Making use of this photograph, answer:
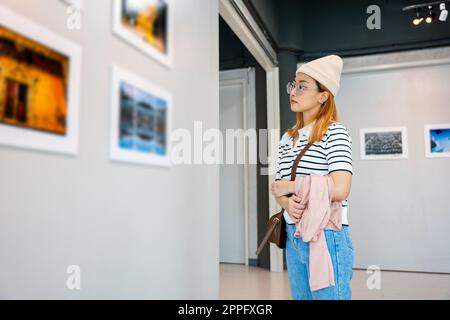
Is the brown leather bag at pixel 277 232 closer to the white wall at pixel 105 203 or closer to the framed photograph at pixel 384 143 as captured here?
the white wall at pixel 105 203

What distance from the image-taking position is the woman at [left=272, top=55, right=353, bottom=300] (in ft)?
4.33

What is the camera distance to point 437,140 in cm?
482

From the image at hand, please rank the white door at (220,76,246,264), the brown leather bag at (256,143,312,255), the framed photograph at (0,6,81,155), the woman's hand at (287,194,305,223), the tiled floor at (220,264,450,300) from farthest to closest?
the white door at (220,76,246,264)
the tiled floor at (220,264,450,300)
the brown leather bag at (256,143,312,255)
the woman's hand at (287,194,305,223)
the framed photograph at (0,6,81,155)

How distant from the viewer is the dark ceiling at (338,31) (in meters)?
4.89

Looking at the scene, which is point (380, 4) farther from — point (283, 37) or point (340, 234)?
point (340, 234)

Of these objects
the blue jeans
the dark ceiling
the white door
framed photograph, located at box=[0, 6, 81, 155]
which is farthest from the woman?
the white door

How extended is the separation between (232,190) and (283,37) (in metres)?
2.14

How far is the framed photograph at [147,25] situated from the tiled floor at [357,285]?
2272 millimetres

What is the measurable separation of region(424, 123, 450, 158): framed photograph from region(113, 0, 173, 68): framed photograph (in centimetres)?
407

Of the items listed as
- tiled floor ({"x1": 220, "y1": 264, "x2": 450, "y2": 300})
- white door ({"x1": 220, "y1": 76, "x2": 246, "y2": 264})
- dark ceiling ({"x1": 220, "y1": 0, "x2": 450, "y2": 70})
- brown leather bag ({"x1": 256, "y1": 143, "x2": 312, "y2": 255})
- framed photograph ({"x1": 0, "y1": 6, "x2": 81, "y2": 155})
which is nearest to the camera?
framed photograph ({"x1": 0, "y1": 6, "x2": 81, "y2": 155})

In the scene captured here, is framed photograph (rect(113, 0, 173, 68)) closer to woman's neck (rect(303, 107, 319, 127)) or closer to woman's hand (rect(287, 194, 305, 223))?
woman's neck (rect(303, 107, 319, 127))

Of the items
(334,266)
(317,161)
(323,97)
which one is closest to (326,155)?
(317,161)

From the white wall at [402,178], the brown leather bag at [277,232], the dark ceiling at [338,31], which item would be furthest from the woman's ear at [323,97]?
the white wall at [402,178]

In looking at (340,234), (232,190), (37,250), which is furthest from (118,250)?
(232,190)
